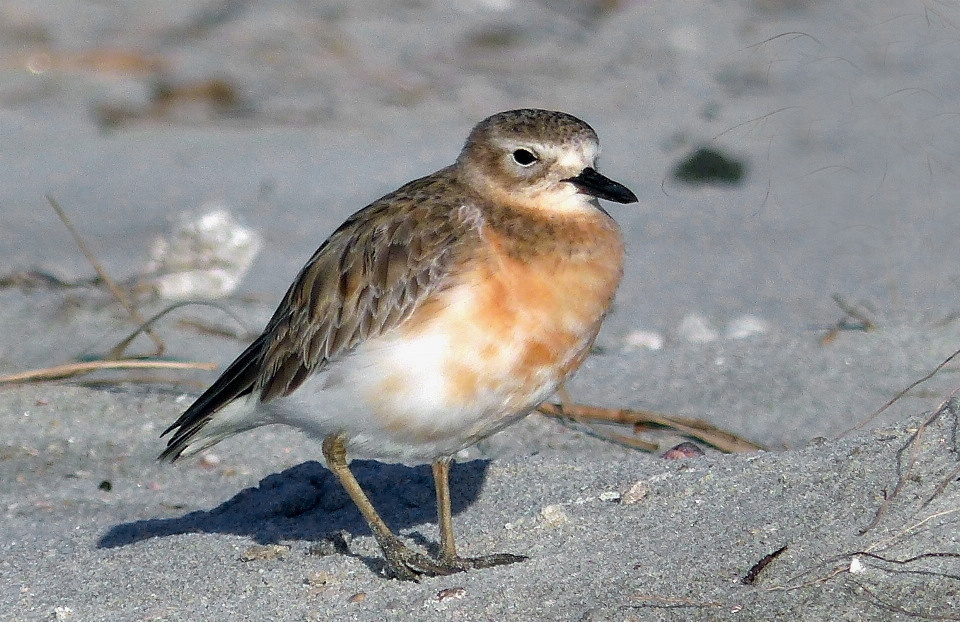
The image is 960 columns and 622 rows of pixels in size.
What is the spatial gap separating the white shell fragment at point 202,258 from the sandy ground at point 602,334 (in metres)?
0.18

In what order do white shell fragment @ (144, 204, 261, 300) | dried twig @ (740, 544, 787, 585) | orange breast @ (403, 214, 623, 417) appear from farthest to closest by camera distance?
1. white shell fragment @ (144, 204, 261, 300)
2. orange breast @ (403, 214, 623, 417)
3. dried twig @ (740, 544, 787, 585)

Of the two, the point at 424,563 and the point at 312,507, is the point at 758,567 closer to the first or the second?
the point at 424,563

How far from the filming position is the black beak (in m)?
3.98

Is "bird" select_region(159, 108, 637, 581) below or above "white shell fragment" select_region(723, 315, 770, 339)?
above

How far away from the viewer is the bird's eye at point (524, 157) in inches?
162

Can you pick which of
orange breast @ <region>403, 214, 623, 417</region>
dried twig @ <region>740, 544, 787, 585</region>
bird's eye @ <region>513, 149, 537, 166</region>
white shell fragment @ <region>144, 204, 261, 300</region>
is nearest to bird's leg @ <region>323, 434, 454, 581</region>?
orange breast @ <region>403, 214, 623, 417</region>

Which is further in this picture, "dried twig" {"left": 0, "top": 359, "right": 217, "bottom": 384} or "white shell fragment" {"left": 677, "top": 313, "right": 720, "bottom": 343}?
"white shell fragment" {"left": 677, "top": 313, "right": 720, "bottom": 343}

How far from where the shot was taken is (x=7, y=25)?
11.2 m

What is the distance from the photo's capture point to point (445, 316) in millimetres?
3768

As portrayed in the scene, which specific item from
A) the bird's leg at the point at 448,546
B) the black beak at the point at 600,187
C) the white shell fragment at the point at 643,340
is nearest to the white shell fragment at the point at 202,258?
the white shell fragment at the point at 643,340

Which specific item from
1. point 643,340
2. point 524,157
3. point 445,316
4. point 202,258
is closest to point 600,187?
point 524,157

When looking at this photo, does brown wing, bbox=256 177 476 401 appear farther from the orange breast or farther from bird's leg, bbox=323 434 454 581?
bird's leg, bbox=323 434 454 581

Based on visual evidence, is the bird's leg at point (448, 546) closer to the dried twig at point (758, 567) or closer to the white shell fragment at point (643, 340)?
the dried twig at point (758, 567)

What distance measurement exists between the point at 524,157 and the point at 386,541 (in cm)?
132
